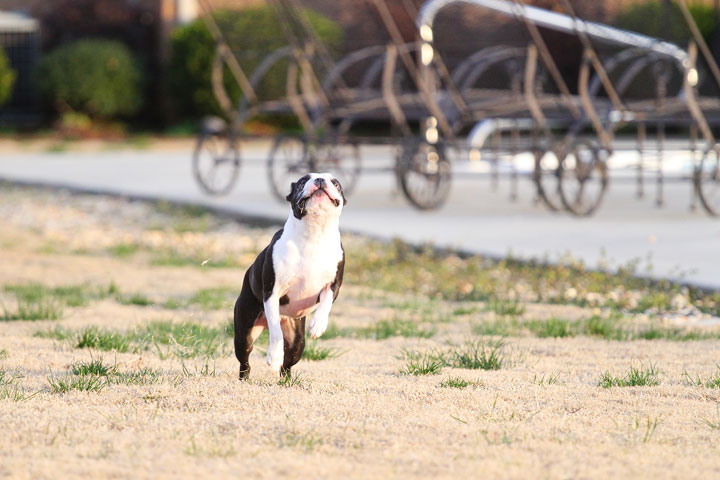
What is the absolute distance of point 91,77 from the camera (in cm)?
2547

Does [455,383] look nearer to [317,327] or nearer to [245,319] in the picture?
[317,327]

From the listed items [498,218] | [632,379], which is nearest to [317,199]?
[632,379]

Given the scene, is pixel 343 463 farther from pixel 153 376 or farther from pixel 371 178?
pixel 371 178

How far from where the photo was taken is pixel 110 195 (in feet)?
45.6

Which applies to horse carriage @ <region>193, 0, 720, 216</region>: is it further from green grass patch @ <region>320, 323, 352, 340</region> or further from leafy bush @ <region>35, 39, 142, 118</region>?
leafy bush @ <region>35, 39, 142, 118</region>

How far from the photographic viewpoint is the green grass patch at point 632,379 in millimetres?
4762

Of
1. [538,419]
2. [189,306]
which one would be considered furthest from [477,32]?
[538,419]

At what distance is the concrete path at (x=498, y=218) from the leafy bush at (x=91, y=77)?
774 centimetres

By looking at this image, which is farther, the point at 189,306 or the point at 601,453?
the point at 189,306

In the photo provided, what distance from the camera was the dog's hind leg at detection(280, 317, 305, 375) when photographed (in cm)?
475

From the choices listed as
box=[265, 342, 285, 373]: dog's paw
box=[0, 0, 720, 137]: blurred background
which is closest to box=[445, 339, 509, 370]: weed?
box=[265, 342, 285, 373]: dog's paw

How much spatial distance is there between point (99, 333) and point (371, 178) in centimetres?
1080

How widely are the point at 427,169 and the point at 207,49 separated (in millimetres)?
14079

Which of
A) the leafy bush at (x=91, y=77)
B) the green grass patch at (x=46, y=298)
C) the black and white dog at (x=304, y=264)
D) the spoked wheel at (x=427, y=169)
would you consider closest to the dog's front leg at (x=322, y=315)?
the black and white dog at (x=304, y=264)
